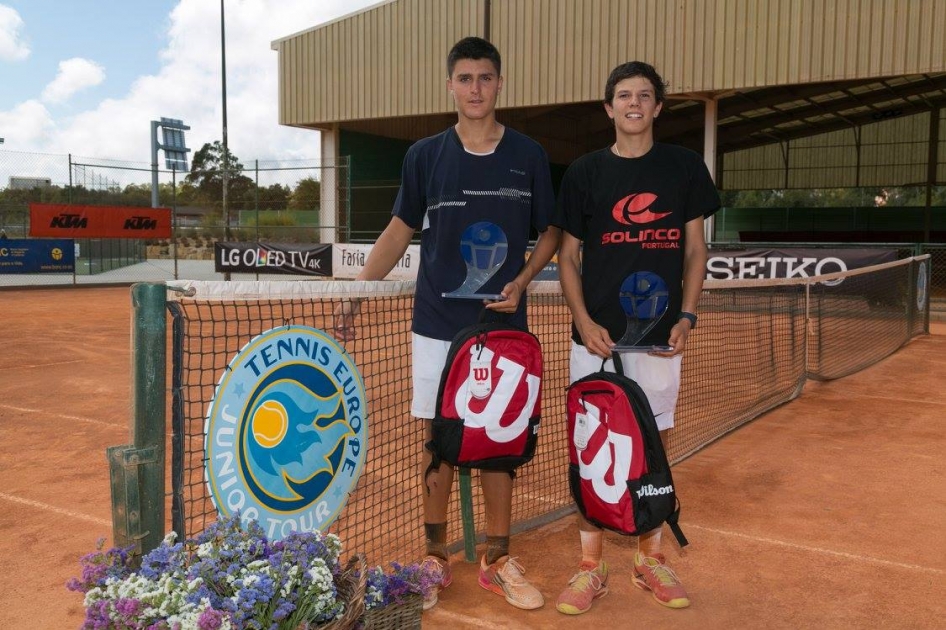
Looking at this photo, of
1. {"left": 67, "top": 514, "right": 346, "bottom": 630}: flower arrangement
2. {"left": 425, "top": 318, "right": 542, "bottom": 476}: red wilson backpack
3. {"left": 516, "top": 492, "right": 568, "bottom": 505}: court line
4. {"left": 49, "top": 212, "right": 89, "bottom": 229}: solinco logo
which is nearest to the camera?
{"left": 67, "top": 514, "right": 346, "bottom": 630}: flower arrangement

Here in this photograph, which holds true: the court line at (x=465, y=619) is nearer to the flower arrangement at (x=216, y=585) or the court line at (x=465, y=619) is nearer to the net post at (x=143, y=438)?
the flower arrangement at (x=216, y=585)

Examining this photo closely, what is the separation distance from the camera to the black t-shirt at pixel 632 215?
2.98 meters

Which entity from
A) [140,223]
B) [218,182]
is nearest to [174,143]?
[218,182]

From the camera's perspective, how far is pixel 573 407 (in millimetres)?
3062

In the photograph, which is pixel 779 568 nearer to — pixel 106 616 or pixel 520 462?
pixel 520 462

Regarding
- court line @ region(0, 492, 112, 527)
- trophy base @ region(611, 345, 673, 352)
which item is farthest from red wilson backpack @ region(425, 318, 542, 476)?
court line @ region(0, 492, 112, 527)

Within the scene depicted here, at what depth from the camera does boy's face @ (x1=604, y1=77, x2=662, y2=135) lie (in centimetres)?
298

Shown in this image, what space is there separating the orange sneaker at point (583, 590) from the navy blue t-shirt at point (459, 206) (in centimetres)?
101

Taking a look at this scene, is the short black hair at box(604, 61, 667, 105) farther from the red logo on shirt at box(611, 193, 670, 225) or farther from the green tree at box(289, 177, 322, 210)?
the green tree at box(289, 177, 322, 210)

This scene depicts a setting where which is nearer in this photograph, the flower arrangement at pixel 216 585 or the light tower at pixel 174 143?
the flower arrangement at pixel 216 585

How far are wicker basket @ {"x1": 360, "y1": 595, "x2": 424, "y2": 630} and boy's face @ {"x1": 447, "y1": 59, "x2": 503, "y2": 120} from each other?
170cm

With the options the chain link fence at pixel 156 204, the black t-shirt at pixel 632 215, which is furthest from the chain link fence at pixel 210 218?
the black t-shirt at pixel 632 215

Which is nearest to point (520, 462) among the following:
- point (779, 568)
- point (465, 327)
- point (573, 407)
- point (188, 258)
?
point (573, 407)

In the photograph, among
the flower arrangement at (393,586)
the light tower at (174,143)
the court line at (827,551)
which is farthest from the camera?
the light tower at (174,143)
